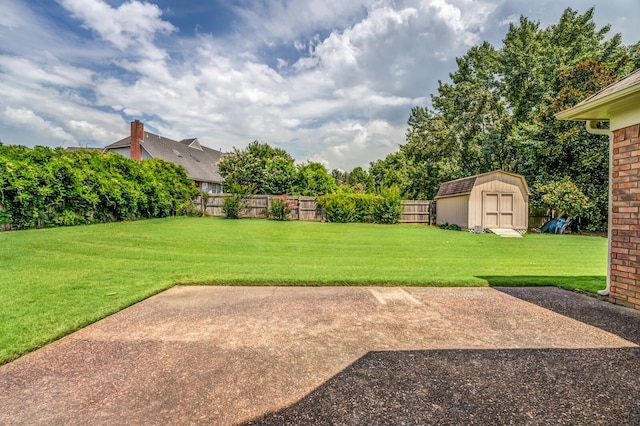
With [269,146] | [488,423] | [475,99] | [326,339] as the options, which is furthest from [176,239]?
[475,99]

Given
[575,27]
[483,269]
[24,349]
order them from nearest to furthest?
[24,349] → [483,269] → [575,27]

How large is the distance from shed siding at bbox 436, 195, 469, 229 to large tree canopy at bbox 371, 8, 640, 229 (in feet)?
12.6

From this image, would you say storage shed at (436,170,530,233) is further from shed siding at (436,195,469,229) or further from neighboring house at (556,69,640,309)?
neighboring house at (556,69,640,309)

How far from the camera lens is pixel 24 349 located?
98.9 inches

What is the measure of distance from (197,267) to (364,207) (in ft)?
43.9

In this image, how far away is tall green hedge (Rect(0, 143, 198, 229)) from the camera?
32.7 ft

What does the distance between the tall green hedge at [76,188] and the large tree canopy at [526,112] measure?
61.3 feet

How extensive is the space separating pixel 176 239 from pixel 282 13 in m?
7.46

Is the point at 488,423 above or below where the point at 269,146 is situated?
below

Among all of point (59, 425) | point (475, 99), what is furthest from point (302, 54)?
point (475, 99)

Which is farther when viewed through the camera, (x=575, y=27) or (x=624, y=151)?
(x=575, y=27)

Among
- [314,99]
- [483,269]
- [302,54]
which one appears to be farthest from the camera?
[314,99]

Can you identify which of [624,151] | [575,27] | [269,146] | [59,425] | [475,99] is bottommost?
[59,425]

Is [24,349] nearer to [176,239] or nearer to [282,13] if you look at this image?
[176,239]
